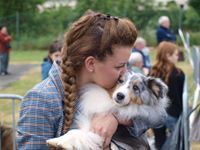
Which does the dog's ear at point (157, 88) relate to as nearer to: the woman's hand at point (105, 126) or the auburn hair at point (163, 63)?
the woman's hand at point (105, 126)

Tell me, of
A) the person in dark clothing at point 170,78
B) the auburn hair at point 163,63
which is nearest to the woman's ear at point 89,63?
the person in dark clothing at point 170,78

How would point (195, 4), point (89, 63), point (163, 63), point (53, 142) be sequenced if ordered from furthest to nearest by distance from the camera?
point (195, 4) → point (163, 63) → point (89, 63) → point (53, 142)

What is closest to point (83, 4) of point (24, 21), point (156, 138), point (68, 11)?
point (68, 11)

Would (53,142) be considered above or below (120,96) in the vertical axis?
below

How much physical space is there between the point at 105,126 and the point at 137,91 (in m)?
0.30

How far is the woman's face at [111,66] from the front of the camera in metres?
2.36

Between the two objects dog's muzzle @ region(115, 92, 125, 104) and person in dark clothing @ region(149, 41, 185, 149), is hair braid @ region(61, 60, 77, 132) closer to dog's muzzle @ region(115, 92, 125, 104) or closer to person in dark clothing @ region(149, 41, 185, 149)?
dog's muzzle @ region(115, 92, 125, 104)

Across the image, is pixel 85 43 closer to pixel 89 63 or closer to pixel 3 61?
pixel 89 63

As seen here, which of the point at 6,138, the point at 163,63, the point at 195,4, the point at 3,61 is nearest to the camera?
the point at 6,138

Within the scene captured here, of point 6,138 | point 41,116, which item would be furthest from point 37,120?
point 6,138

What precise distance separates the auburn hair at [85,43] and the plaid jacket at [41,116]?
0.04 meters

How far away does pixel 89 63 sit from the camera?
2367mm

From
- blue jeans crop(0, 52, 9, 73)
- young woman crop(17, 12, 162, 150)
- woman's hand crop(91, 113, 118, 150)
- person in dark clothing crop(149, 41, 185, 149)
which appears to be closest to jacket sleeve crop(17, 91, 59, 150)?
young woman crop(17, 12, 162, 150)

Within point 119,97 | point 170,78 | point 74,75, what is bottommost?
point 170,78
